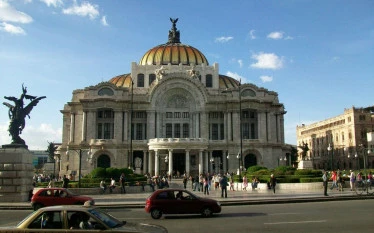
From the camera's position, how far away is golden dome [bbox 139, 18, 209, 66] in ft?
289

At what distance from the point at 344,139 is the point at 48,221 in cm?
10586

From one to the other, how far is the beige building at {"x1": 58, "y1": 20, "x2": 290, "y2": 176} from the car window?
6243 centimetres

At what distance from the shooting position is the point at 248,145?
250 ft

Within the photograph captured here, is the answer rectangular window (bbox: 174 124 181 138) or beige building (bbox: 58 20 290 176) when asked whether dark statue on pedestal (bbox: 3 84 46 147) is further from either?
rectangular window (bbox: 174 124 181 138)

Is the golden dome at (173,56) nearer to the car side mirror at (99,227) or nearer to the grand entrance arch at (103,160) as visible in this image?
the grand entrance arch at (103,160)

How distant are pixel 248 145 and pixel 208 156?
328 inches

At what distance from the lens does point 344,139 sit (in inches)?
4117

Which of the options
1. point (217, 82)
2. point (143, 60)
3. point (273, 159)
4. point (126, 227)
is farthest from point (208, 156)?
point (126, 227)

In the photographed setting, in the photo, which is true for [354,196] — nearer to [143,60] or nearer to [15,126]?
[15,126]

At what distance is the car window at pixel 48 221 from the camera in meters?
9.66

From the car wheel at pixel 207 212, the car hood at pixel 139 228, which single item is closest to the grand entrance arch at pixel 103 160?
the car wheel at pixel 207 212

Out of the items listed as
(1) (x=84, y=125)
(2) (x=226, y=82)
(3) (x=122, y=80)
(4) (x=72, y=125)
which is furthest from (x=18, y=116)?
(2) (x=226, y=82)

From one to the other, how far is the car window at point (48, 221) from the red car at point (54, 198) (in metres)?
13.4

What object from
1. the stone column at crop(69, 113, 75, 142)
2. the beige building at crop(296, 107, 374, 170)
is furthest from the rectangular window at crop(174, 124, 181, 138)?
the beige building at crop(296, 107, 374, 170)
